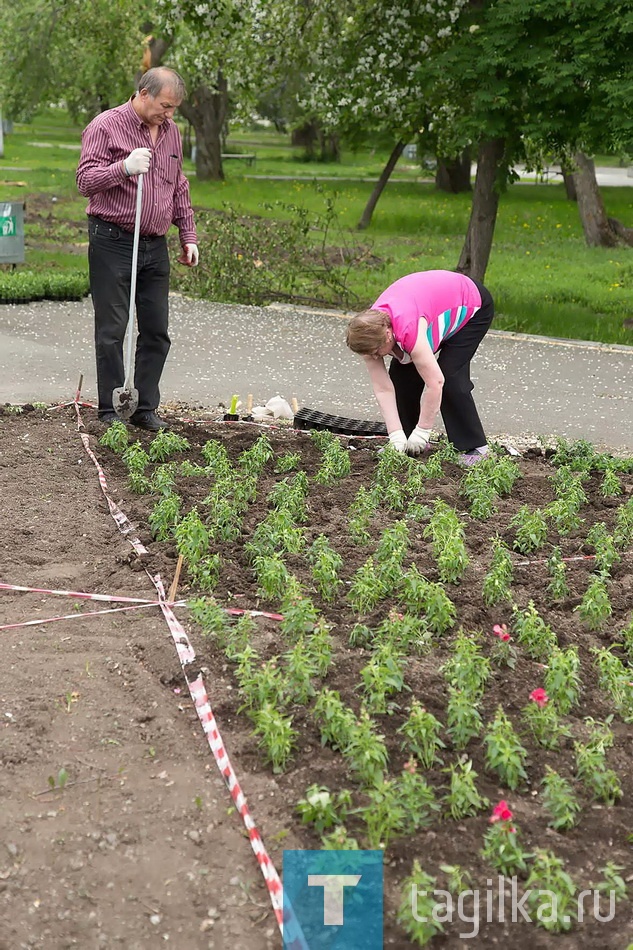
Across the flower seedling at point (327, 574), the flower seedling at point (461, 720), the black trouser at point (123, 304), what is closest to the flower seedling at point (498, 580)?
the flower seedling at point (327, 574)

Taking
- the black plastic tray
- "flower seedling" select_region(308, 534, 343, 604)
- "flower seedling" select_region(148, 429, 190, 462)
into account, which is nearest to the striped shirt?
"flower seedling" select_region(148, 429, 190, 462)

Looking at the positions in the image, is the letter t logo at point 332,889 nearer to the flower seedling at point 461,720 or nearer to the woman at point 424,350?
the flower seedling at point 461,720

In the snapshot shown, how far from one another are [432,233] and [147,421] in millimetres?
13699

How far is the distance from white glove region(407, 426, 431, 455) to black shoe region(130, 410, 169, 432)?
1642 millimetres

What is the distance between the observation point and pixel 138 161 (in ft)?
21.3

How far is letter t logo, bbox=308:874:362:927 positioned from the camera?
298cm

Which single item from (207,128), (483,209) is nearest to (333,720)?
(483,209)

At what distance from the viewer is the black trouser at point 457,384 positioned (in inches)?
261

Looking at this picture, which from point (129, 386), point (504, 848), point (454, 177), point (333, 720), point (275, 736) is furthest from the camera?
point (454, 177)

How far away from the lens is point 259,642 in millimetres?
4348

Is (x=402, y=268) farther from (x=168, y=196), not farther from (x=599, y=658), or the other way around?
(x=599, y=658)

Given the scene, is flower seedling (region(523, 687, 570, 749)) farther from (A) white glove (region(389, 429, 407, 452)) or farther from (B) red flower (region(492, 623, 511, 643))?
(A) white glove (region(389, 429, 407, 452))

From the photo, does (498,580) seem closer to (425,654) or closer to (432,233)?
(425,654)

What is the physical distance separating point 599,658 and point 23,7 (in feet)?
102
